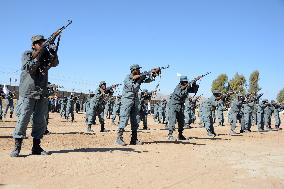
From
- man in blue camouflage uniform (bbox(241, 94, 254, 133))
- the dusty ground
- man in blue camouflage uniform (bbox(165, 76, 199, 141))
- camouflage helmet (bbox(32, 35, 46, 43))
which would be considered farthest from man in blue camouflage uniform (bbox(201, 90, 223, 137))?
camouflage helmet (bbox(32, 35, 46, 43))

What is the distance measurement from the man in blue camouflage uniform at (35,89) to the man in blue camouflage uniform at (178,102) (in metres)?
5.69

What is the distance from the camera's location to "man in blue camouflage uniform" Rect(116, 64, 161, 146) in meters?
11.1

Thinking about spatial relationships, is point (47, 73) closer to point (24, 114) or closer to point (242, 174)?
point (24, 114)

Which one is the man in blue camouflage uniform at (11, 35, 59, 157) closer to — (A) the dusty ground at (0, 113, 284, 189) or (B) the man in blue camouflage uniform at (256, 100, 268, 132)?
(A) the dusty ground at (0, 113, 284, 189)

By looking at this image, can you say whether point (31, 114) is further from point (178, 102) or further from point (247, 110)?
point (247, 110)

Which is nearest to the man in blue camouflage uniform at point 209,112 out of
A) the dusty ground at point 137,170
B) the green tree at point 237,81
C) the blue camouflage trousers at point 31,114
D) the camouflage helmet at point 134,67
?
the camouflage helmet at point 134,67

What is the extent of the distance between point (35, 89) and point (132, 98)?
370cm

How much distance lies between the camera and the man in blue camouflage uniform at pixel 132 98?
36.5ft

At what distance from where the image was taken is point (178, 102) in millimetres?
13242

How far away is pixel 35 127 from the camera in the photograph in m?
8.23

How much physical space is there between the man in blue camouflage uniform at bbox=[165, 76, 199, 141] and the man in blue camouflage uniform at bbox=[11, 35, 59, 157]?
5693 millimetres

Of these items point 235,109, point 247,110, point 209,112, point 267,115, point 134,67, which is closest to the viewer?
point 134,67

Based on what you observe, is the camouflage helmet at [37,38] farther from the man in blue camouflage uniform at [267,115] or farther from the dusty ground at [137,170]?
the man in blue camouflage uniform at [267,115]

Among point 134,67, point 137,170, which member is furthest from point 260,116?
point 137,170
